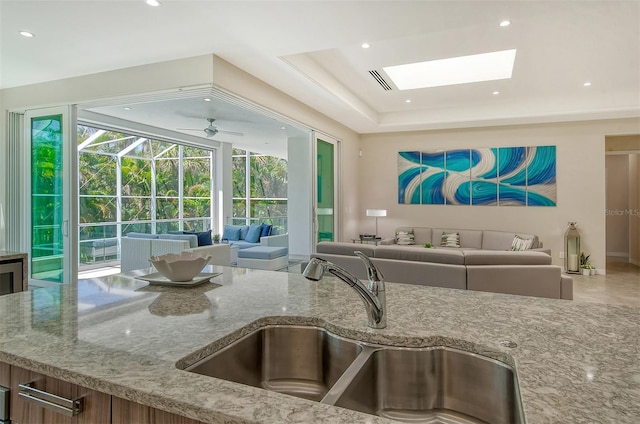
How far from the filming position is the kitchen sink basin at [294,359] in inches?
44.1

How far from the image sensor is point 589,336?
1.03m

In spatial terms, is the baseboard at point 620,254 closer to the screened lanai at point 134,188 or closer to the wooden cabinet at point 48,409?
the screened lanai at point 134,188

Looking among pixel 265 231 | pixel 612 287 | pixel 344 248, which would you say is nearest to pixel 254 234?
pixel 265 231

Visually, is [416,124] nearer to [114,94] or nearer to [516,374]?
[114,94]

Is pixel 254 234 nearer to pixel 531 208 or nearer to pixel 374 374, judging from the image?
pixel 531 208

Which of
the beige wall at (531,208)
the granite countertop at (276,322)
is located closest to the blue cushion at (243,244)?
the beige wall at (531,208)

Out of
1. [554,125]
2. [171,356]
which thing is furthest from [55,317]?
[554,125]

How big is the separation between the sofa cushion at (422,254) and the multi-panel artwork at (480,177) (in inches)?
162

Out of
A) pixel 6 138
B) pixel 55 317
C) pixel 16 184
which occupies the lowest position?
pixel 55 317

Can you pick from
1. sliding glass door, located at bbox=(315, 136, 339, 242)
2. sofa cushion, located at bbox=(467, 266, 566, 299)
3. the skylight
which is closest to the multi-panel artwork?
sliding glass door, located at bbox=(315, 136, 339, 242)

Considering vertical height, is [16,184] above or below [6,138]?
below

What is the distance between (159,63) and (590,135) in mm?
6760

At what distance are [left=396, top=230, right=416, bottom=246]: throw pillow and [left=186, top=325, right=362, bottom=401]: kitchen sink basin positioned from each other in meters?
6.00

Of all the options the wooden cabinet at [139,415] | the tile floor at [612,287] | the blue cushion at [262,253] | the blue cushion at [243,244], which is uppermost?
the wooden cabinet at [139,415]
